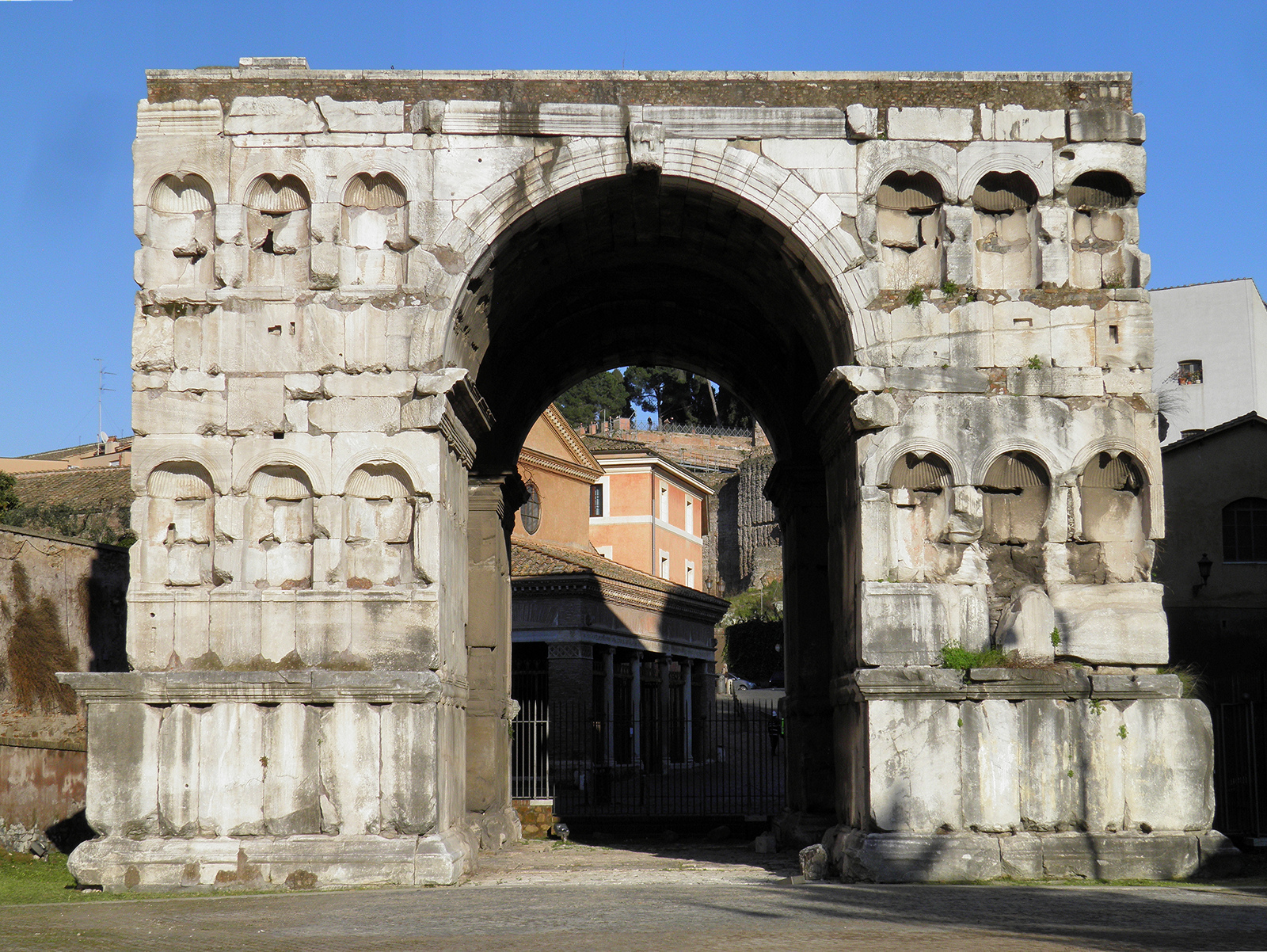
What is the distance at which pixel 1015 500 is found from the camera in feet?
34.8

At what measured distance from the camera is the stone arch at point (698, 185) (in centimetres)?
1061

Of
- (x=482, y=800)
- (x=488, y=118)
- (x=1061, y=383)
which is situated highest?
(x=488, y=118)

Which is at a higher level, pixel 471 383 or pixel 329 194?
pixel 329 194

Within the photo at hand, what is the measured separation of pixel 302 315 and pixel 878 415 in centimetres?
499

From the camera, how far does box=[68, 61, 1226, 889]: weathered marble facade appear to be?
32.3 feet

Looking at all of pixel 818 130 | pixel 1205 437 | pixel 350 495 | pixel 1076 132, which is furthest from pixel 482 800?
pixel 1205 437

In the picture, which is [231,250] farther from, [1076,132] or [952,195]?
[1076,132]

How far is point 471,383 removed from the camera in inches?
436

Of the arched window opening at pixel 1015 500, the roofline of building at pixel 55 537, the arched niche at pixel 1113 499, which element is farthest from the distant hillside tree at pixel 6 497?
the arched niche at pixel 1113 499

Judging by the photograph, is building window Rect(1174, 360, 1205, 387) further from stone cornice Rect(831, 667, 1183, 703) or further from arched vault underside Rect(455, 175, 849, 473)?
stone cornice Rect(831, 667, 1183, 703)

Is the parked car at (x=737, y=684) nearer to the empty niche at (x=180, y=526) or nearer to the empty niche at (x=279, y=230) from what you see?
the empty niche at (x=180, y=526)

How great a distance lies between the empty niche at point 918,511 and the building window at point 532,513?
70.5ft

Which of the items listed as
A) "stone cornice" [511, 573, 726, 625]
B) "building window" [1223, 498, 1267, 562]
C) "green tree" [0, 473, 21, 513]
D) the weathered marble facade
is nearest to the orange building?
"stone cornice" [511, 573, 726, 625]

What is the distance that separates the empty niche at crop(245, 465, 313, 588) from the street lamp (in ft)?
51.5
